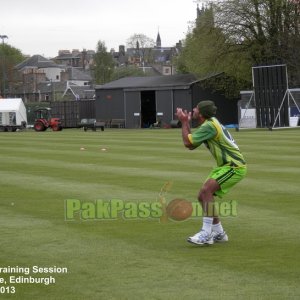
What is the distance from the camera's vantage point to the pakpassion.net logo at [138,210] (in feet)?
35.3

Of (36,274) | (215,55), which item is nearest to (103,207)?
(36,274)

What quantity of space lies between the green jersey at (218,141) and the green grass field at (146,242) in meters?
1.04

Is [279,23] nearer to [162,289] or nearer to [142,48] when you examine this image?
[162,289]

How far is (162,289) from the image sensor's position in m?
6.98

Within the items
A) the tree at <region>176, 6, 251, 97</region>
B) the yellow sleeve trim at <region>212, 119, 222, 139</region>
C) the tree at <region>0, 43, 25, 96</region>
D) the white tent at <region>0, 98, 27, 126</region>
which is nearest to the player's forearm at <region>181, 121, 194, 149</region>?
the yellow sleeve trim at <region>212, 119, 222, 139</region>

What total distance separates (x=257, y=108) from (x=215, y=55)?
1137 cm

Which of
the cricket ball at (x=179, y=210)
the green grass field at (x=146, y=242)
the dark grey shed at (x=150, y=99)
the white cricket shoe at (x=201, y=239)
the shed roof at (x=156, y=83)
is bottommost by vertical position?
the green grass field at (x=146, y=242)

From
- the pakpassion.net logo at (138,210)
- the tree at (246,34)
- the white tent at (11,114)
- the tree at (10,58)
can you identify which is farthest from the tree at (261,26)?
the tree at (10,58)

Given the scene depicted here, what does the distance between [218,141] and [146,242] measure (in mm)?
1556

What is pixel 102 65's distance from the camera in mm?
149375

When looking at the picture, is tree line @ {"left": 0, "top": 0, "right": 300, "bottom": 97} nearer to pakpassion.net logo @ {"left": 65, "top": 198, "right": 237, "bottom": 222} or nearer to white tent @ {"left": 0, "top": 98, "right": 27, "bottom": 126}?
white tent @ {"left": 0, "top": 98, "right": 27, "bottom": 126}

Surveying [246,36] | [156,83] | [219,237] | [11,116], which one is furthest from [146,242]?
[156,83]

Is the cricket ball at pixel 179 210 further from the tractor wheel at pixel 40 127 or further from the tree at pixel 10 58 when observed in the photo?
the tree at pixel 10 58

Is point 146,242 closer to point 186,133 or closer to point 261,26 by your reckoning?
point 186,133
